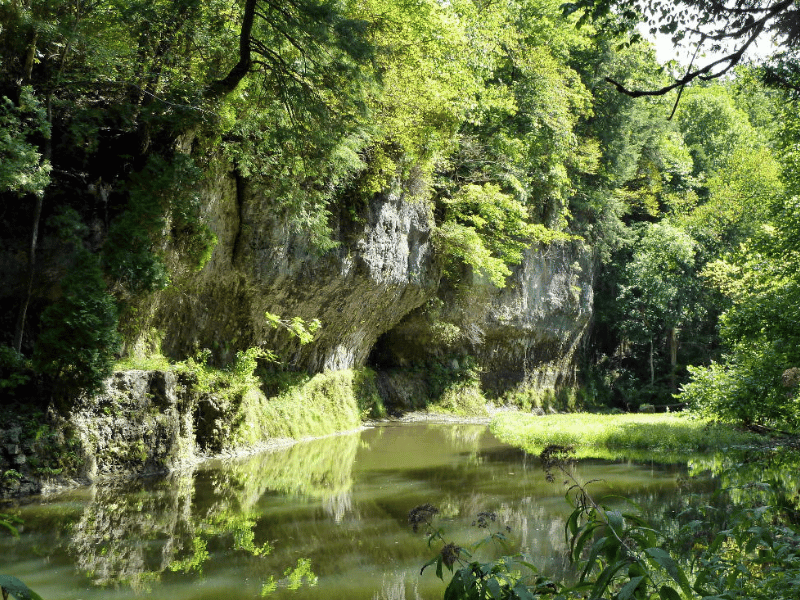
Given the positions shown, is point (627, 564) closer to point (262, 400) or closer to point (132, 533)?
point (132, 533)

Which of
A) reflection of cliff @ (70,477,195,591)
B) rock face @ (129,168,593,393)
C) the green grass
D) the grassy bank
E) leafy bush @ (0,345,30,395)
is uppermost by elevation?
rock face @ (129,168,593,393)

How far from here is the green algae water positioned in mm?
6273

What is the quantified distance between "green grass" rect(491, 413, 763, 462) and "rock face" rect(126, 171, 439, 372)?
561 cm

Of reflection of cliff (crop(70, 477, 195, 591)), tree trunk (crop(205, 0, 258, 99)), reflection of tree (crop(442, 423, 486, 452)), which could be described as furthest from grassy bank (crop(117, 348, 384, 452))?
tree trunk (crop(205, 0, 258, 99))

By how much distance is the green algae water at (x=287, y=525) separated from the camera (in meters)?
6.27

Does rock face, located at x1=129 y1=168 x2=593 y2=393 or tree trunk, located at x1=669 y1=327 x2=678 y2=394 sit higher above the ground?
rock face, located at x1=129 y1=168 x2=593 y2=393

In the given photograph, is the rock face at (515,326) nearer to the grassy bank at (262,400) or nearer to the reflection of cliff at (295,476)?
the grassy bank at (262,400)

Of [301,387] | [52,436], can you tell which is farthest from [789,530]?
[301,387]

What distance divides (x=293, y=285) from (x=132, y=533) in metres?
9.75

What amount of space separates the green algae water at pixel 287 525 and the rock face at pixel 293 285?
3264 mm

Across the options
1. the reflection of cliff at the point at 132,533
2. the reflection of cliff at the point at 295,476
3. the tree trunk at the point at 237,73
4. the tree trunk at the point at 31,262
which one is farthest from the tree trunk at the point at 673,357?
the tree trunk at the point at 31,262

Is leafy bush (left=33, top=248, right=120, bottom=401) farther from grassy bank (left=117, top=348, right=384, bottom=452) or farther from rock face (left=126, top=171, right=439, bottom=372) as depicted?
rock face (left=126, top=171, right=439, bottom=372)

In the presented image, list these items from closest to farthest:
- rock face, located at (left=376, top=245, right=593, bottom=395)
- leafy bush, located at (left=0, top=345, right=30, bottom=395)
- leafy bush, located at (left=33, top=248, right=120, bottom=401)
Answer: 1. leafy bush, located at (left=0, top=345, right=30, bottom=395)
2. leafy bush, located at (left=33, top=248, right=120, bottom=401)
3. rock face, located at (left=376, top=245, right=593, bottom=395)

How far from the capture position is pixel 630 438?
16672 millimetres
